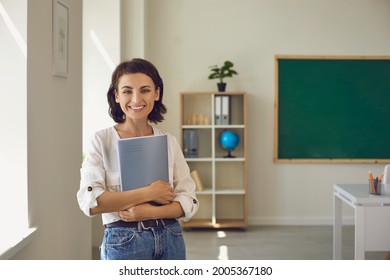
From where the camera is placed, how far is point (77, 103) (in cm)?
271

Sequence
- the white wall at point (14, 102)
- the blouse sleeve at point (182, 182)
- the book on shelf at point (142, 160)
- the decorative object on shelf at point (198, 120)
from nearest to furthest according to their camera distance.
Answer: the book on shelf at point (142, 160) < the blouse sleeve at point (182, 182) < the white wall at point (14, 102) < the decorative object on shelf at point (198, 120)

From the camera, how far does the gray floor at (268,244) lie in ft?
13.8

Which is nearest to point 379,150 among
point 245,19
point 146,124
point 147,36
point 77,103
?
point 245,19

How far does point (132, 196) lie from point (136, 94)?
26 cm

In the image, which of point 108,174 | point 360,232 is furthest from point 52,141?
point 360,232

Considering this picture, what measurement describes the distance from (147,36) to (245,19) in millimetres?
978

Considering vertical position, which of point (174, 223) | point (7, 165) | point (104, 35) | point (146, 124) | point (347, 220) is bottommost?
point (347, 220)

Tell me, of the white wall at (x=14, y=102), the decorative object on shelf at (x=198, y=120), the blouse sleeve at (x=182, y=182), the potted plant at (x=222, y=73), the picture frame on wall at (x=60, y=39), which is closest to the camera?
the blouse sleeve at (x=182, y=182)

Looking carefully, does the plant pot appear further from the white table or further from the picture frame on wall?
the picture frame on wall

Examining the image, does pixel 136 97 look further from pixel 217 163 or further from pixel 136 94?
pixel 217 163

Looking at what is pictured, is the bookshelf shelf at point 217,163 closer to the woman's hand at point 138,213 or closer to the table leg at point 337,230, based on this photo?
the table leg at point 337,230

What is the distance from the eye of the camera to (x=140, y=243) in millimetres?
1435

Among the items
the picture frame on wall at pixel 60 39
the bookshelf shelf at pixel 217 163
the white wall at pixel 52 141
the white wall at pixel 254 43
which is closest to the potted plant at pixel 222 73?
the bookshelf shelf at pixel 217 163

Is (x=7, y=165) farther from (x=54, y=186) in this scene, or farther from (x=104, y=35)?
(x=104, y=35)
